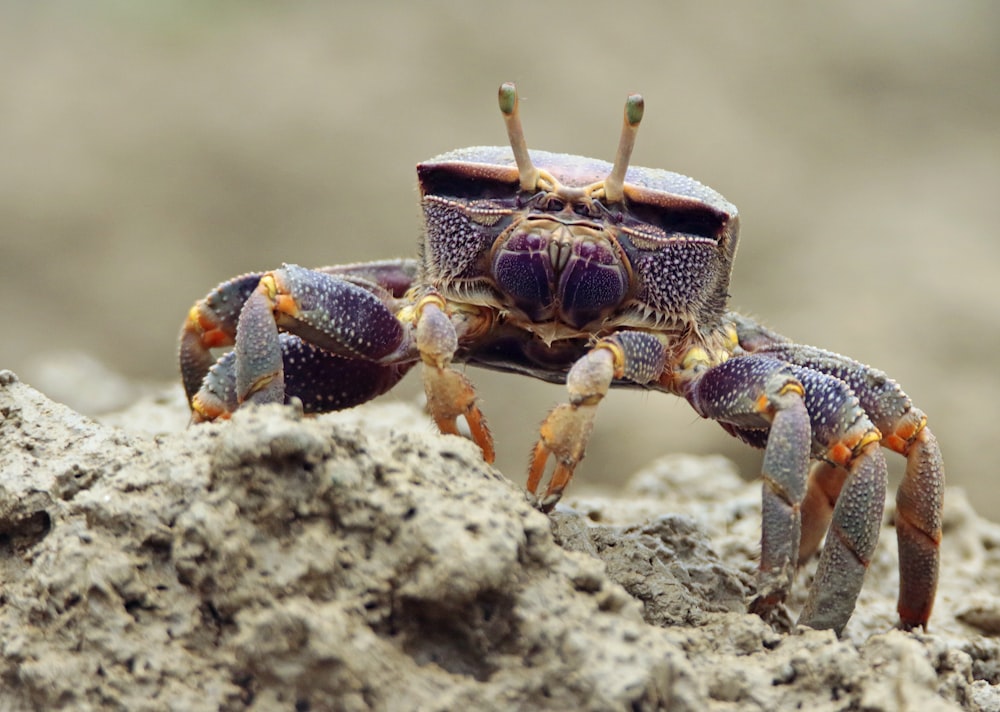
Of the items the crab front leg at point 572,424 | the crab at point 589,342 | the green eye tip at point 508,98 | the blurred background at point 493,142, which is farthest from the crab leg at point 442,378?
the blurred background at point 493,142

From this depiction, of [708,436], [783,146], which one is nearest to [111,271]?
[708,436]

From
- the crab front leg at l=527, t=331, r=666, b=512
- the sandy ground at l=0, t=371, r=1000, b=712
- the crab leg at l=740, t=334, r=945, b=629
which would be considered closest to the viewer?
the sandy ground at l=0, t=371, r=1000, b=712

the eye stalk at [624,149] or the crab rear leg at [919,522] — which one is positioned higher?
the eye stalk at [624,149]

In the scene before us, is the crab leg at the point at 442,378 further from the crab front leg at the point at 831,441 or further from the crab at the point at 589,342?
the crab front leg at the point at 831,441

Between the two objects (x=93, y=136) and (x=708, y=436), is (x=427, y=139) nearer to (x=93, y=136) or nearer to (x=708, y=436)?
(x=93, y=136)

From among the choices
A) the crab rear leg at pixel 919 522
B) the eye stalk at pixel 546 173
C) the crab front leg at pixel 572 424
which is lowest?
the crab rear leg at pixel 919 522

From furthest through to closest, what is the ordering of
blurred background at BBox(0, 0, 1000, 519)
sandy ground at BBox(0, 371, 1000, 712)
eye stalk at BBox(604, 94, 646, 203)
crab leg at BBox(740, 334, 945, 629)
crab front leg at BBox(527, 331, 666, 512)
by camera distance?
1. blurred background at BBox(0, 0, 1000, 519)
2. crab leg at BBox(740, 334, 945, 629)
3. eye stalk at BBox(604, 94, 646, 203)
4. crab front leg at BBox(527, 331, 666, 512)
5. sandy ground at BBox(0, 371, 1000, 712)

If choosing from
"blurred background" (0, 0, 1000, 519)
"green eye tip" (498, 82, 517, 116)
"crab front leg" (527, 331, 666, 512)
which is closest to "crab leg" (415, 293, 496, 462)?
"crab front leg" (527, 331, 666, 512)

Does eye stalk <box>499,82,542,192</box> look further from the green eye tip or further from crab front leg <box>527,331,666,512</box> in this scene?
crab front leg <box>527,331,666,512</box>
